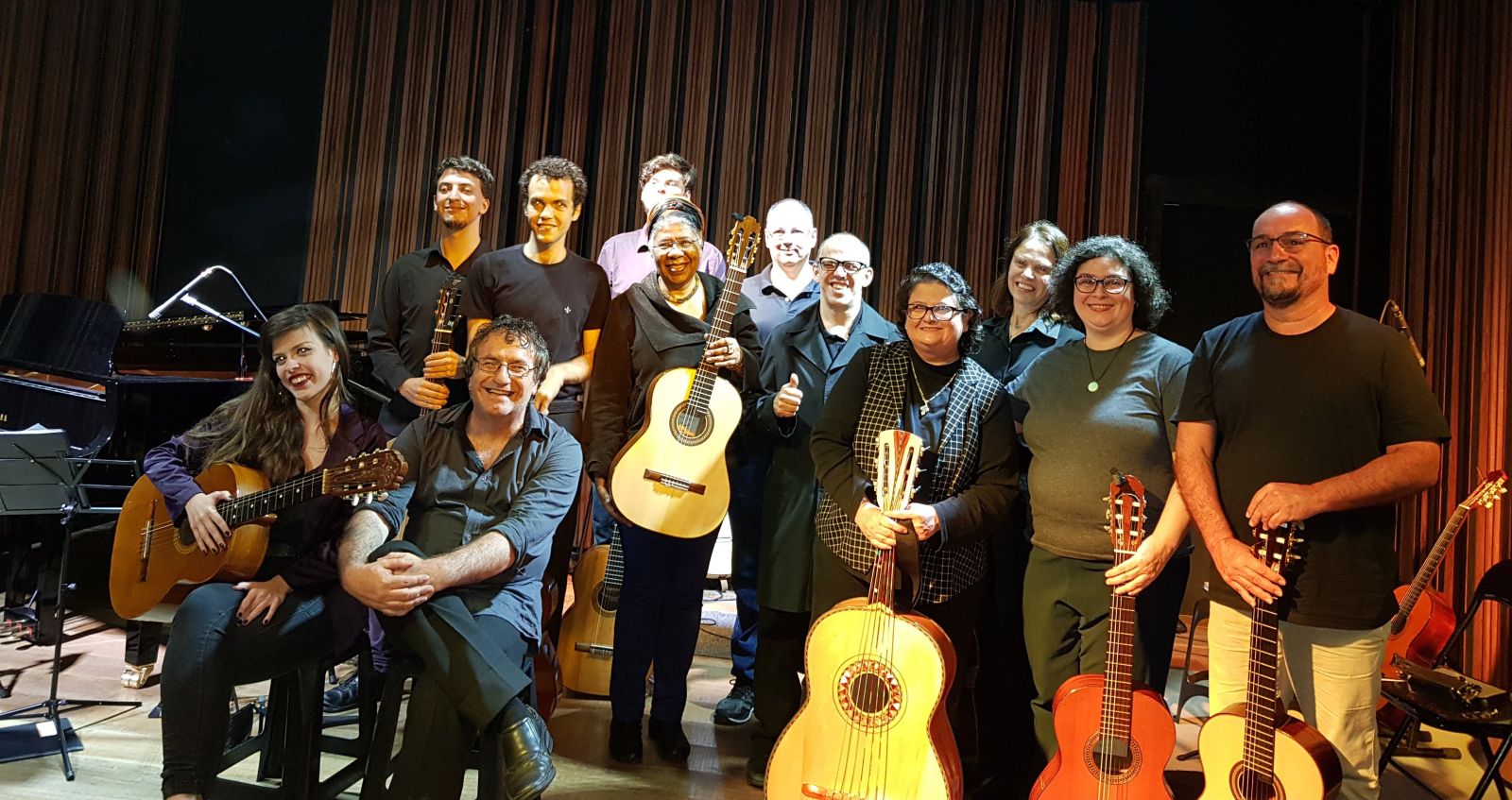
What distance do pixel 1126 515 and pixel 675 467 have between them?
1258 millimetres

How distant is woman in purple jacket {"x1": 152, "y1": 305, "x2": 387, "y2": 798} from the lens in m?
2.38

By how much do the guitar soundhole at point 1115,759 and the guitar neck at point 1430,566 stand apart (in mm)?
1532

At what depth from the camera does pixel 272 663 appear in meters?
2.47

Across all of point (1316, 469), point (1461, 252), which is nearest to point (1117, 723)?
point (1316, 469)

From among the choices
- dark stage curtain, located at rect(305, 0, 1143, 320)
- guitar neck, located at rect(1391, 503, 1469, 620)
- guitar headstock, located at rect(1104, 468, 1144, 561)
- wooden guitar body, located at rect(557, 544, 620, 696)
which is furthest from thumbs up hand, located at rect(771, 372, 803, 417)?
dark stage curtain, located at rect(305, 0, 1143, 320)

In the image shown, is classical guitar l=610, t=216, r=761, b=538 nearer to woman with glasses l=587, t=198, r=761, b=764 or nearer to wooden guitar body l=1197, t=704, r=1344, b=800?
woman with glasses l=587, t=198, r=761, b=764

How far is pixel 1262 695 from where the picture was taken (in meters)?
2.27

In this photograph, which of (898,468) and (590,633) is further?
(590,633)

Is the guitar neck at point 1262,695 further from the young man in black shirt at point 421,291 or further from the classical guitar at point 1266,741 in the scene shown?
the young man in black shirt at point 421,291

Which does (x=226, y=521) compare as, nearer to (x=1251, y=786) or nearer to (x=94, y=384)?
(x=94, y=384)

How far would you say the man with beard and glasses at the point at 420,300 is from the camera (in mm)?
3500

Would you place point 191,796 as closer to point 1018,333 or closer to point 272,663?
point 272,663

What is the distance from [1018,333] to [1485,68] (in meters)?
2.91

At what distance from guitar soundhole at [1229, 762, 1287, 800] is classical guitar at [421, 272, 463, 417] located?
253cm
